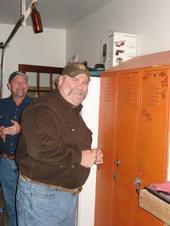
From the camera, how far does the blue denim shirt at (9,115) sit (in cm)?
267

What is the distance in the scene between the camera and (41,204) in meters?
1.66

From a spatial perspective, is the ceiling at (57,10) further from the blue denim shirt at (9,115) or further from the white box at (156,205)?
the white box at (156,205)

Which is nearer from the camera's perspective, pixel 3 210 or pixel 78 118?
pixel 78 118

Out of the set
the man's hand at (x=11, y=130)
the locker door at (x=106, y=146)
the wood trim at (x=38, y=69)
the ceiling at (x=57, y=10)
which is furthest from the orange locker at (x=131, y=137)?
the wood trim at (x=38, y=69)

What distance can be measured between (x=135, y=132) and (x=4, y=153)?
1370 millimetres

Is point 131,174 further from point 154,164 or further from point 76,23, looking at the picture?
point 76,23

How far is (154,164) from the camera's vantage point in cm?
170

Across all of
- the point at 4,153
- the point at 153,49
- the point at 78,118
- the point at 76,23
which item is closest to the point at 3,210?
the point at 4,153

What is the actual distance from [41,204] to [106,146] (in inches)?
31.9

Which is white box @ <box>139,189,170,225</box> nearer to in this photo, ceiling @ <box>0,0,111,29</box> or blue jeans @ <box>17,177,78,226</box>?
blue jeans @ <box>17,177,78,226</box>

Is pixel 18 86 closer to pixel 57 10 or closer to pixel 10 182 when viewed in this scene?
pixel 10 182

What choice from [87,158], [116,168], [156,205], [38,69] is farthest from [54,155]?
[38,69]

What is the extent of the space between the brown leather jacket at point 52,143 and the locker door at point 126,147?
0.36 meters

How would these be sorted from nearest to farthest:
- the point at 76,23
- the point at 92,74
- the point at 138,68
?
the point at 138,68 → the point at 92,74 → the point at 76,23
